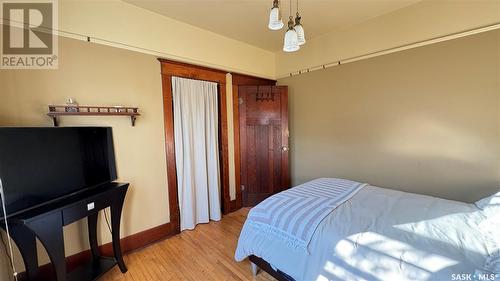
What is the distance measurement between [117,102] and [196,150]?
1088 mm

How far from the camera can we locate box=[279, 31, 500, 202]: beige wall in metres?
2.01

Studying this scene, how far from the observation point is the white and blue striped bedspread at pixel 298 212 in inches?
57.4

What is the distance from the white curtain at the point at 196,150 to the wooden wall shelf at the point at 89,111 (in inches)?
22.0

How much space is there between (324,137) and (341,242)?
6.90 ft

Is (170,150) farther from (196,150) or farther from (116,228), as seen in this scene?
(116,228)

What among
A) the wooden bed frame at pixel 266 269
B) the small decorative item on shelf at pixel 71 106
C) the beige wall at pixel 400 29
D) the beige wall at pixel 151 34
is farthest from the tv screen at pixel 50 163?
the beige wall at pixel 400 29

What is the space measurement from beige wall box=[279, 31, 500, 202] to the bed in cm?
71

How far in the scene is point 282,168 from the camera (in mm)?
3453

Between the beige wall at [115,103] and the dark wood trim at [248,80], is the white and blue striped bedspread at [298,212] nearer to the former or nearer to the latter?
the beige wall at [115,103]

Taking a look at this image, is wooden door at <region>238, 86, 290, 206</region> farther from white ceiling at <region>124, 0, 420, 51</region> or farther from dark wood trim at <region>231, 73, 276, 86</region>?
white ceiling at <region>124, 0, 420, 51</region>

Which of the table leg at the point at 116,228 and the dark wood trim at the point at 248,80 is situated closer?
the table leg at the point at 116,228

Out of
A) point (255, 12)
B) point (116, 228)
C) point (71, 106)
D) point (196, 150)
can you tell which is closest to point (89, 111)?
point (71, 106)

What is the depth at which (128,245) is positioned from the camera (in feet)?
7.43

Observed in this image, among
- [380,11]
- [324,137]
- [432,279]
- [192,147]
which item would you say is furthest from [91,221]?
[380,11]
